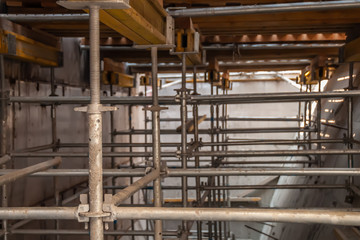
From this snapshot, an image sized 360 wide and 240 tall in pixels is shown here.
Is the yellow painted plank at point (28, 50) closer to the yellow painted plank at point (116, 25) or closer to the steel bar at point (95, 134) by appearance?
the yellow painted plank at point (116, 25)

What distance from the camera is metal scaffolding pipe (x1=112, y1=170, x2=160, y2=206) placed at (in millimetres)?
1970

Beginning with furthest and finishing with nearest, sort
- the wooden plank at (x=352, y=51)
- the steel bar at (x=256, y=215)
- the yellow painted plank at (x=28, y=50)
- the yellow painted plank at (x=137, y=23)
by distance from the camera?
the wooden plank at (x=352, y=51), the yellow painted plank at (x=28, y=50), the yellow painted plank at (x=137, y=23), the steel bar at (x=256, y=215)

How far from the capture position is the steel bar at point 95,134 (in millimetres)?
1822

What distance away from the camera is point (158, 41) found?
3.00m

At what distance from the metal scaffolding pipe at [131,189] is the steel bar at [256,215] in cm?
15

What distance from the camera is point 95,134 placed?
5.99 feet

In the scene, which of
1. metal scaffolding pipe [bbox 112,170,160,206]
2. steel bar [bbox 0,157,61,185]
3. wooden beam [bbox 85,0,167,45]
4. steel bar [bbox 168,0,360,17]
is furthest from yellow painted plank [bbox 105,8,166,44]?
steel bar [bbox 0,157,61,185]

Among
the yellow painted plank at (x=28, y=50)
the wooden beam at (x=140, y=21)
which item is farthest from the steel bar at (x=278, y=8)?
the yellow painted plank at (x=28, y=50)

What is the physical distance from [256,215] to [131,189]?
2.36 ft

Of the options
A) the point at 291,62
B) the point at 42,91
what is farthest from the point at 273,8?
the point at 291,62

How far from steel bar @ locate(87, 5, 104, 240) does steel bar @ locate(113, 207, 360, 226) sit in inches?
6.9

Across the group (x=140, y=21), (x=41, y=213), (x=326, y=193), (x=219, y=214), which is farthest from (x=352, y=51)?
(x=41, y=213)

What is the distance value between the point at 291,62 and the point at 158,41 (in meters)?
6.89

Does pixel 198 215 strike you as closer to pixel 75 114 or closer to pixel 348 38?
pixel 348 38
